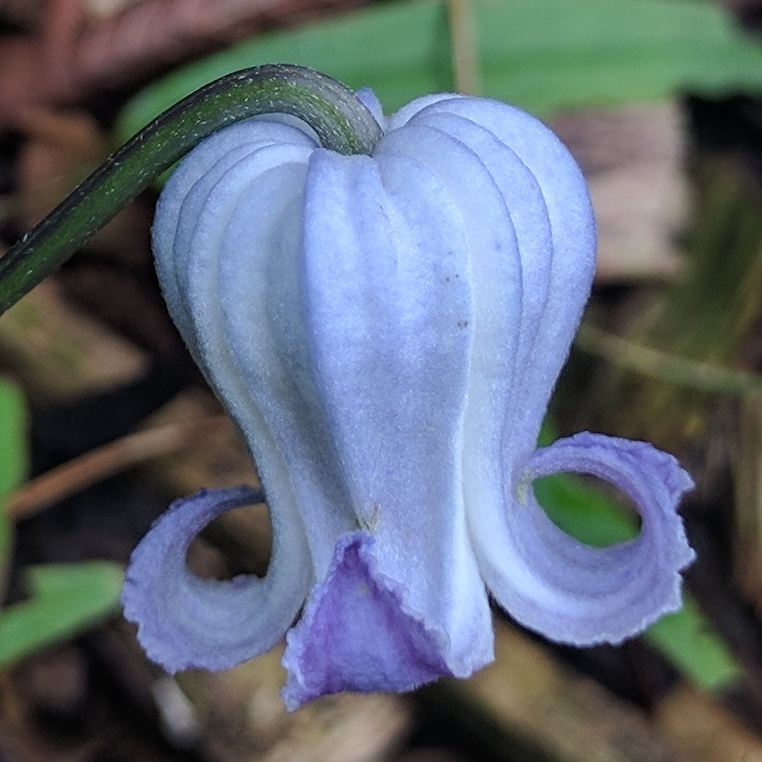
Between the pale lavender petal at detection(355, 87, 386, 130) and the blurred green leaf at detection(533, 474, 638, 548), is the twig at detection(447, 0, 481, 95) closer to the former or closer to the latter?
the blurred green leaf at detection(533, 474, 638, 548)

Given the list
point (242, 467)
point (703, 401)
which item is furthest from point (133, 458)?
point (703, 401)

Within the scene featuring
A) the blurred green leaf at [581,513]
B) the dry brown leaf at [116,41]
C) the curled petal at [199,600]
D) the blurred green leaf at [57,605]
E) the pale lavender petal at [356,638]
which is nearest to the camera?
the pale lavender petal at [356,638]

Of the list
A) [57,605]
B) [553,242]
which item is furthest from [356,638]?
[57,605]

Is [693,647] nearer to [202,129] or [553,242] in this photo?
[553,242]

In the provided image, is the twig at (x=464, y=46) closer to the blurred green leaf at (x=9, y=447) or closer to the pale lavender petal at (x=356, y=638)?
the blurred green leaf at (x=9, y=447)

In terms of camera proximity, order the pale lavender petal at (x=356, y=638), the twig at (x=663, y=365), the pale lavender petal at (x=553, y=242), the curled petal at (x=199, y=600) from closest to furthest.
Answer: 1. the pale lavender petal at (x=356, y=638)
2. the pale lavender petal at (x=553, y=242)
3. the curled petal at (x=199, y=600)
4. the twig at (x=663, y=365)

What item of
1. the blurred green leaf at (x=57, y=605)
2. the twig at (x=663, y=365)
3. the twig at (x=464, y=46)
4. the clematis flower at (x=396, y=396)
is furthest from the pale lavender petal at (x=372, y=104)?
the twig at (x=663, y=365)

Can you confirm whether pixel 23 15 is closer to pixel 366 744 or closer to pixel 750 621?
pixel 366 744
